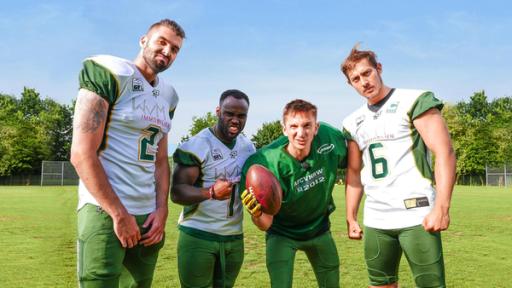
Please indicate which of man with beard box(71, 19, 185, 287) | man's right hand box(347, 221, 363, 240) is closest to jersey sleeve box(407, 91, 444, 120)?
man's right hand box(347, 221, 363, 240)

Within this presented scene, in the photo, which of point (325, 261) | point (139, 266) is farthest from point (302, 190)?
point (139, 266)

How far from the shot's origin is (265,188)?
12.1 feet

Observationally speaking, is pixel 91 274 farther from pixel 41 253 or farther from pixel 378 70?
pixel 41 253

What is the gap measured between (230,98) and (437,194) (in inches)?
76.4

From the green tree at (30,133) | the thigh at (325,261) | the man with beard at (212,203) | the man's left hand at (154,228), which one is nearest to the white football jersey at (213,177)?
the man with beard at (212,203)

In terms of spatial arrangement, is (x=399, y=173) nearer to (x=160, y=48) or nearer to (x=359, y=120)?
(x=359, y=120)

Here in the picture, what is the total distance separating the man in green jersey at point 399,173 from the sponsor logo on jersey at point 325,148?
0.20 metres

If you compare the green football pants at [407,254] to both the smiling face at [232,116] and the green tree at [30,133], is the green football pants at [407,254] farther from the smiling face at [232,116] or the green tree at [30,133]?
the green tree at [30,133]

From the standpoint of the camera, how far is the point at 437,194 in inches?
143

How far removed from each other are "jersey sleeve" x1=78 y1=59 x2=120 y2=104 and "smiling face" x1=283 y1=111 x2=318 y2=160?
152cm

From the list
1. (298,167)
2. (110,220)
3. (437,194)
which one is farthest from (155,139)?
(437,194)

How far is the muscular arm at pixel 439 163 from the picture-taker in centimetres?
357

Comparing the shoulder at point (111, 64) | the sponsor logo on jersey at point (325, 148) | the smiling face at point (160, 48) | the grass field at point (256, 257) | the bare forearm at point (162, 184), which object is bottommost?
the grass field at point (256, 257)

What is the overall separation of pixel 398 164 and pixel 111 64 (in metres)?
2.37
